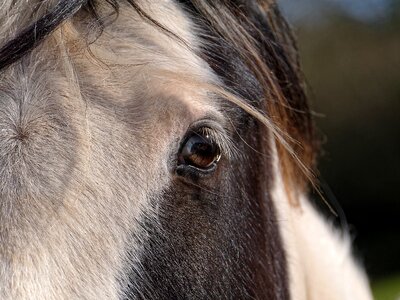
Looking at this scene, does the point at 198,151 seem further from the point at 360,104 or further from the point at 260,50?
the point at 360,104

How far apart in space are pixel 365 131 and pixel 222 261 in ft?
28.2

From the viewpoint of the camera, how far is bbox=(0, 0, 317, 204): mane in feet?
4.05

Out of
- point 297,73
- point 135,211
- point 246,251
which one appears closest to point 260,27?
point 297,73

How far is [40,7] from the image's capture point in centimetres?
130

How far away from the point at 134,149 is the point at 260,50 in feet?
1.55

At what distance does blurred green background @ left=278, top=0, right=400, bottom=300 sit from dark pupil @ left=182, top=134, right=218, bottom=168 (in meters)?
8.02

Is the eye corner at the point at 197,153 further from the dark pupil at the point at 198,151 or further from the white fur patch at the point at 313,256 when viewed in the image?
the white fur patch at the point at 313,256

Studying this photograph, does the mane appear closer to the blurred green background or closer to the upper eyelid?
the upper eyelid

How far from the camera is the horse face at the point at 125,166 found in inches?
45.1

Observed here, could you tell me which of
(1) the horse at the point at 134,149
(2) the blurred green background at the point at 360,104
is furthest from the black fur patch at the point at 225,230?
(2) the blurred green background at the point at 360,104

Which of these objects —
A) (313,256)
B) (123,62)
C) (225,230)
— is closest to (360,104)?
(313,256)

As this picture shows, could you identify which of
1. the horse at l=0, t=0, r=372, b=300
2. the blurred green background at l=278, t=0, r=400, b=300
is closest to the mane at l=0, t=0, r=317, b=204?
the horse at l=0, t=0, r=372, b=300

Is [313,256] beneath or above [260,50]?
beneath

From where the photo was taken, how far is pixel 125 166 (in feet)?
4.11
